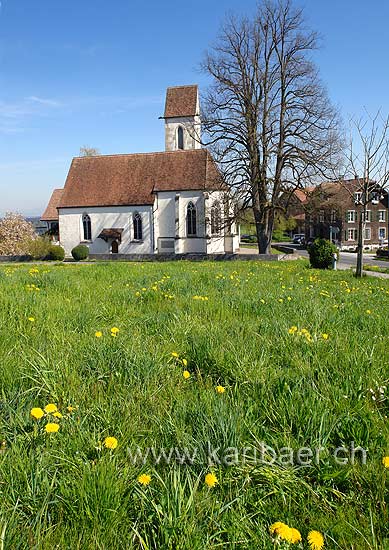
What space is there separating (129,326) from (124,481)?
2.95m

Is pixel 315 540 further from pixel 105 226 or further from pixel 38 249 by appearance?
pixel 105 226

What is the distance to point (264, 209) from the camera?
1345 inches

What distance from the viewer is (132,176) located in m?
47.3

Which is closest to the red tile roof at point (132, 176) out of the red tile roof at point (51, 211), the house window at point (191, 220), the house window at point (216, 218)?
the house window at point (191, 220)

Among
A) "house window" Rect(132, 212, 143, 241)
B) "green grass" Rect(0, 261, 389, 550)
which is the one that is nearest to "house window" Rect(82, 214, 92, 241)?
"house window" Rect(132, 212, 143, 241)

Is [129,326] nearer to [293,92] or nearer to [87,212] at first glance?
Result: [293,92]

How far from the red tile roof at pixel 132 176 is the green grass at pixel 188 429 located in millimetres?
40576

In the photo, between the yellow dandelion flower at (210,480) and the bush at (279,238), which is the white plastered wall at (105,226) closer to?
the bush at (279,238)

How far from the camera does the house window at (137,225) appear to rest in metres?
Result: 45.9

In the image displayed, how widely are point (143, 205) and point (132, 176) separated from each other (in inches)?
178

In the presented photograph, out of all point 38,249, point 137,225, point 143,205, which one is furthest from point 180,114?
point 38,249

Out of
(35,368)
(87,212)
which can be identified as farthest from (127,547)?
(87,212)

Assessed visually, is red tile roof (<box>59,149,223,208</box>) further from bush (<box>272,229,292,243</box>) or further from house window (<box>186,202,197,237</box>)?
bush (<box>272,229,292,243</box>)

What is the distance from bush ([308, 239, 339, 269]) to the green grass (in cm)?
1805
